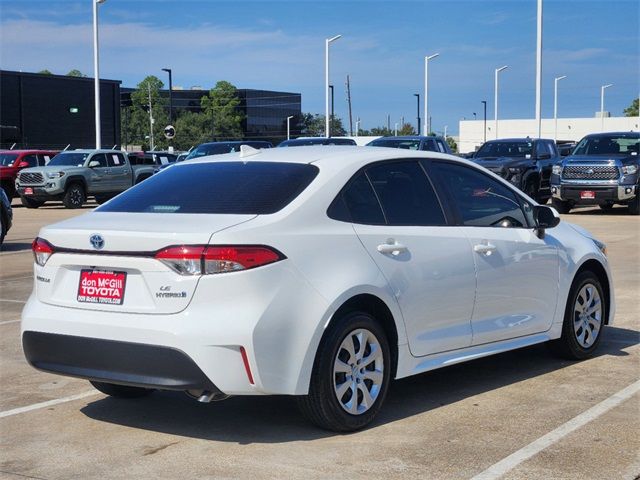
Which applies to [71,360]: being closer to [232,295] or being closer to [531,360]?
[232,295]

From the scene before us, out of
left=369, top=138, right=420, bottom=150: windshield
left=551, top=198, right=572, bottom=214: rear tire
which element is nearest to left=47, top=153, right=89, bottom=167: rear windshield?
left=369, top=138, right=420, bottom=150: windshield

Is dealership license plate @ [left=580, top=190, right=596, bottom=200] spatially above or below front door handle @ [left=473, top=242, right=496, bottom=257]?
below

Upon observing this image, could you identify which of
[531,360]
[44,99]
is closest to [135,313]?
[531,360]

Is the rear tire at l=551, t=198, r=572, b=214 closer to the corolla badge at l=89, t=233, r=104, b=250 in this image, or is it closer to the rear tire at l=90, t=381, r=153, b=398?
the rear tire at l=90, t=381, r=153, b=398

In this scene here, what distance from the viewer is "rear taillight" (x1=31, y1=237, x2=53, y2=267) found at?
18.0 ft

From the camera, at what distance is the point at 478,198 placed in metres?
6.73

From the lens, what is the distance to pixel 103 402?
248 inches

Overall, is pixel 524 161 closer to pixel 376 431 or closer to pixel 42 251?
pixel 376 431

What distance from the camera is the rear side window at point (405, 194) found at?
19.7 ft

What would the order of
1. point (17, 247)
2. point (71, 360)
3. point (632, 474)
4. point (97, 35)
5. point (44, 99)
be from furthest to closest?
point (44, 99), point (97, 35), point (17, 247), point (71, 360), point (632, 474)

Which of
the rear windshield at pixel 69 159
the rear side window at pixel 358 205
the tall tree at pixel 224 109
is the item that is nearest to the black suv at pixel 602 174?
the rear windshield at pixel 69 159

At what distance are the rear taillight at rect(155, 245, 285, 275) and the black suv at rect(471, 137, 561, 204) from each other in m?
20.4

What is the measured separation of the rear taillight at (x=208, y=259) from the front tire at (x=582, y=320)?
126 inches

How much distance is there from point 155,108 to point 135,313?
131604mm
